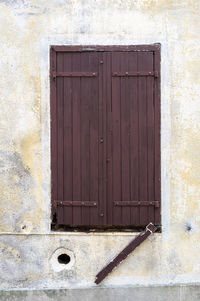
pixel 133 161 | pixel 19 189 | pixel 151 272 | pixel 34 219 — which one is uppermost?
pixel 133 161

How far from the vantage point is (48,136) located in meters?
4.04

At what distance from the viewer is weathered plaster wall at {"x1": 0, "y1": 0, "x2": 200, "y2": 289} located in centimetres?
400

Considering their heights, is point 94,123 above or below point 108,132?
above

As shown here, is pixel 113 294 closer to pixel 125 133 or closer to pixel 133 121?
pixel 125 133

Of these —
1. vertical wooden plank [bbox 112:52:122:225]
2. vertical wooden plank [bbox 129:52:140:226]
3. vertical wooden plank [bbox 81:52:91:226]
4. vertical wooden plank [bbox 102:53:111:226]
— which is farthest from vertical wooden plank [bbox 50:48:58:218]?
vertical wooden plank [bbox 129:52:140:226]

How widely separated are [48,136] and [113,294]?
2.04m

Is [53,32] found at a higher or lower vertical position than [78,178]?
higher

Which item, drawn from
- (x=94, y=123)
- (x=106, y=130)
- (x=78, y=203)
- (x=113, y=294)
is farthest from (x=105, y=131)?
(x=113, y=294)

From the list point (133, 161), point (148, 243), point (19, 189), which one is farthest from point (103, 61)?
point (148, 243)

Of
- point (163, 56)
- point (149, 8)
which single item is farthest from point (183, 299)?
point (149, 8)

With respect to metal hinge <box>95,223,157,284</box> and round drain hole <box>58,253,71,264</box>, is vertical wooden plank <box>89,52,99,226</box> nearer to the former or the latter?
metal hinge <box>95,223,157,284</box>

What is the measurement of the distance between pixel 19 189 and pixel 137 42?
2267 millimetres

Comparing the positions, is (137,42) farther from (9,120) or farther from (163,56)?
(9,120)

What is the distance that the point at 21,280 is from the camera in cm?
404
